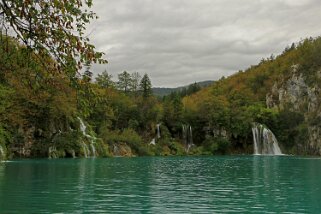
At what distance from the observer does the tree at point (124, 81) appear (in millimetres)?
116562

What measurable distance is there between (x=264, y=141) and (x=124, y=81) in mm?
40299

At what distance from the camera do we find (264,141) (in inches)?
3634

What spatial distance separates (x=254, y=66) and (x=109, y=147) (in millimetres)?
90435

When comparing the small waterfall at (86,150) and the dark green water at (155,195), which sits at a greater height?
the small waterfall at (86,150)

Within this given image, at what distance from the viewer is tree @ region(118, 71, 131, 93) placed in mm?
116562

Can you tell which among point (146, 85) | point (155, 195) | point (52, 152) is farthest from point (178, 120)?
point (155, 195)

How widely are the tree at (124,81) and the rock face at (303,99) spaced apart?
3420cm

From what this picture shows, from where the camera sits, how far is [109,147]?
7994cm

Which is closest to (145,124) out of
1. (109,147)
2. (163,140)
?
(163,140)

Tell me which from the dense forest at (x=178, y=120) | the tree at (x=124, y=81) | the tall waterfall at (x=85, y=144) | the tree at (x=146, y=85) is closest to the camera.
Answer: the dense forest at (x=178, y=120)

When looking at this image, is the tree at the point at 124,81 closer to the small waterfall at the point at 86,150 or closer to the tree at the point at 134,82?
the tree at the point at 134,82

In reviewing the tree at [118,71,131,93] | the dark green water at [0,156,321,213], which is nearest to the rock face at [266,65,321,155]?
the tree at [118,71,131,93]

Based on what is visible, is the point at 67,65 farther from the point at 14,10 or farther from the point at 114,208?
the point at 114,208

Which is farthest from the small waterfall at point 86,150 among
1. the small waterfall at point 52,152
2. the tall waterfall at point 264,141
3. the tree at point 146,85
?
the tree at point 146,85
